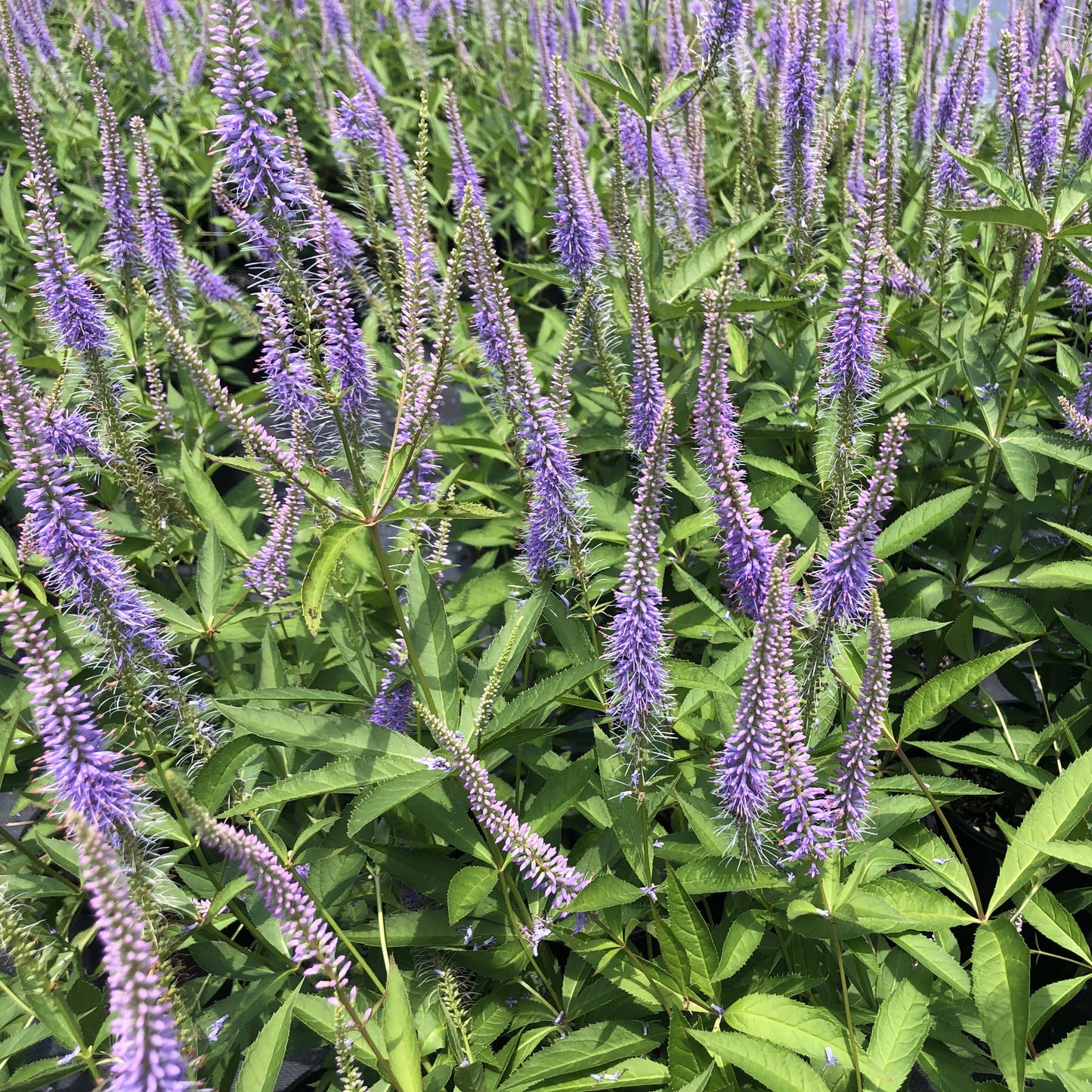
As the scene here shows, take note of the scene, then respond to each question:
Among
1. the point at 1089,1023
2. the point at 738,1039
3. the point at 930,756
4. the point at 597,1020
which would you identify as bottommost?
the point at 930,756

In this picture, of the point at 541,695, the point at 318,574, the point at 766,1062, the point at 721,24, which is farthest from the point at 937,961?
the point at 721,24

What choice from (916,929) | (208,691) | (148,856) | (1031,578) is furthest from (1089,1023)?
(208,691)

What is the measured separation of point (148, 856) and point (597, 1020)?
1.36 metres

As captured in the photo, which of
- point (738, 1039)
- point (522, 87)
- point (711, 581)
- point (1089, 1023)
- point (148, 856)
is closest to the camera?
point (738, 1039)

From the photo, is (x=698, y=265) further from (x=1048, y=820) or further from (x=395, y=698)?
(x=1048, y=820)

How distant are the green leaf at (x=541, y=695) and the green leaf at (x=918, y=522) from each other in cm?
123

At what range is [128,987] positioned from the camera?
1275mm

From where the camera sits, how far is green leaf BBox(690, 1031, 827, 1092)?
192 centimetres

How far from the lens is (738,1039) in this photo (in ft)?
6.42

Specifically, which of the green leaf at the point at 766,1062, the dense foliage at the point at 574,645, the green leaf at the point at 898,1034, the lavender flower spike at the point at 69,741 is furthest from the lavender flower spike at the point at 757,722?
the lavender flower spike at the point at 69,741

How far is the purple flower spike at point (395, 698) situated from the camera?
2787mm

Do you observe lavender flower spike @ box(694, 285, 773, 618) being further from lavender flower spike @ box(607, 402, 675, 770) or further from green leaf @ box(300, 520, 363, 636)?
green leaf @ box(300, 520, 363, 636)

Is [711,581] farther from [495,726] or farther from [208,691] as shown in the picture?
[208,691]

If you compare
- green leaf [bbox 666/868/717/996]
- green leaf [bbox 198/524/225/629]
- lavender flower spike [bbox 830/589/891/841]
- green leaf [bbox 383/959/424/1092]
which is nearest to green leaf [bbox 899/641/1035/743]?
lavender flower spike [bbox 830/589/891/841]
